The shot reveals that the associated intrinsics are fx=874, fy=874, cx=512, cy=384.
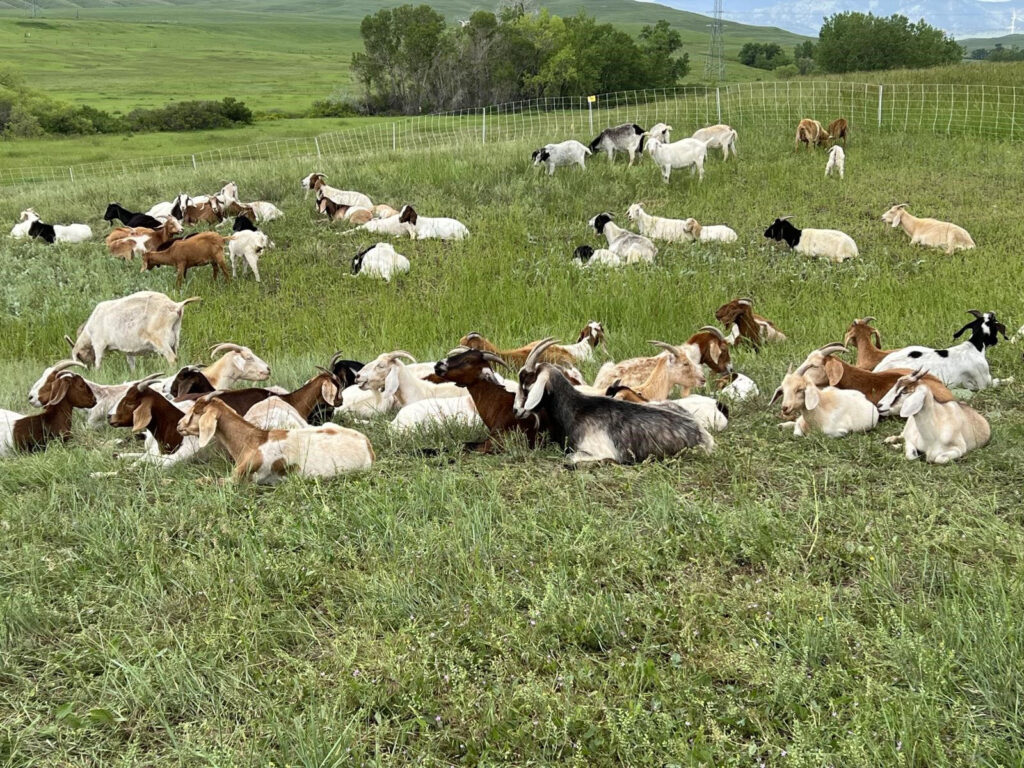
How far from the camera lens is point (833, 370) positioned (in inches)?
256

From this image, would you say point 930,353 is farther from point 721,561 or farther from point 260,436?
point 260,436

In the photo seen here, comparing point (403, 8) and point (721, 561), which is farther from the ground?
point (403, 8)

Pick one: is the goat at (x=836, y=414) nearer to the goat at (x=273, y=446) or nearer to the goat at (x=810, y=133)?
the goat at (x=273, y=446)

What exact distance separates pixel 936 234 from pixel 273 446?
11610mm

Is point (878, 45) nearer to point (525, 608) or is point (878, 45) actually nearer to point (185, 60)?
point (185, 60)

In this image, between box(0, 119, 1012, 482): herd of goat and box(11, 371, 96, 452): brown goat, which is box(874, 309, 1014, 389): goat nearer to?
box(0, 119, 1012, 482): herd of goat

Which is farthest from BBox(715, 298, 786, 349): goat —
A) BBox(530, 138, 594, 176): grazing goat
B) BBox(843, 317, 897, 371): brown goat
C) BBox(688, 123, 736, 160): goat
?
BBox(688, 123, 736, 160): goat

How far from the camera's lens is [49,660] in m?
3.67

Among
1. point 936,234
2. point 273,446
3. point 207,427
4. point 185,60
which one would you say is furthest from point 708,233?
point 185,60

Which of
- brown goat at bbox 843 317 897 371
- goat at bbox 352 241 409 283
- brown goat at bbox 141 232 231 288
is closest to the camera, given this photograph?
brown goat at bbox 843 317 897 371

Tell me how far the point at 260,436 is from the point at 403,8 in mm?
68644

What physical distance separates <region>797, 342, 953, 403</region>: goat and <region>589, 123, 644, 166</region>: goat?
14.0 meters

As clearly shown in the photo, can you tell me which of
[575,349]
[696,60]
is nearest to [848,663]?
[575,349]

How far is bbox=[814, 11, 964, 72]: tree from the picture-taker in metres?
73.7
